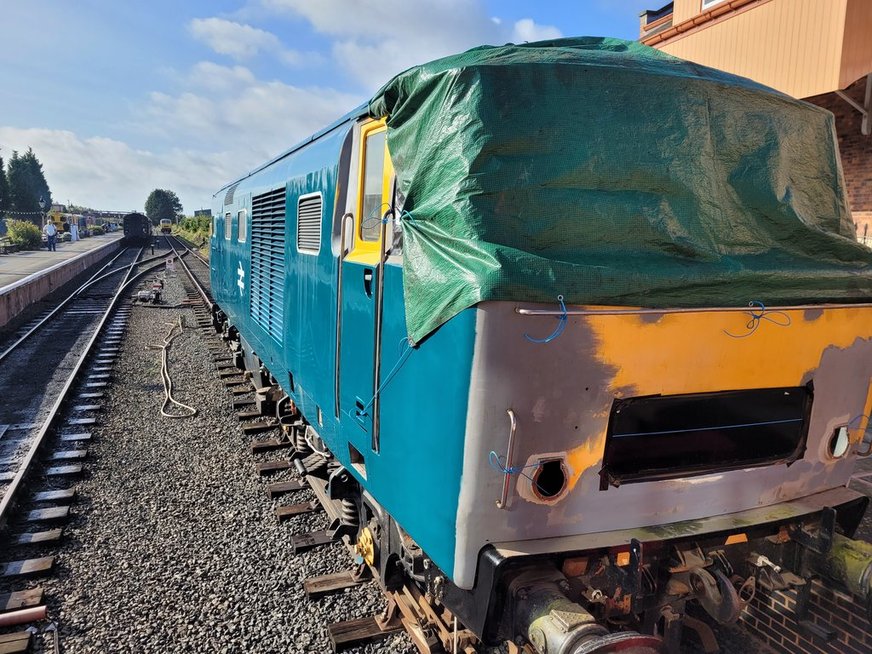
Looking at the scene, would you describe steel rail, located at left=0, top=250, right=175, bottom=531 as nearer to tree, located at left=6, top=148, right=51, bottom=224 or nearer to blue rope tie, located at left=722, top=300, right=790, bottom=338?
blue rope tie, located at left=722, top=300, right=790, bottom=338

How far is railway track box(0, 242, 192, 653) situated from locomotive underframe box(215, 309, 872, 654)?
2848mm

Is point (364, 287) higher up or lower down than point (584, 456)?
higher up

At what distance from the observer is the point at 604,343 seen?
8.33 feet

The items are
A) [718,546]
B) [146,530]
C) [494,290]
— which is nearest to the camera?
[494,290]

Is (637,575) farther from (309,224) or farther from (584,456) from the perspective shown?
(309,224)

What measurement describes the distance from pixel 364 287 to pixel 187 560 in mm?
2921

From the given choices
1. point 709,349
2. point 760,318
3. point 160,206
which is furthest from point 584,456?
point 160,206

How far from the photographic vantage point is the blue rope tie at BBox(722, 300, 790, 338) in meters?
2.76

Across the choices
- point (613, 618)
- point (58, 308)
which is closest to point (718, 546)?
point (613, 618)

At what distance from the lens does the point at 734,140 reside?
3.03 metres

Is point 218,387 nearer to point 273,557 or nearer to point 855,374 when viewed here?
point 273,557

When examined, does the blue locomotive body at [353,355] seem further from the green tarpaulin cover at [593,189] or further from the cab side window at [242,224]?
the cab side window at [242,224]

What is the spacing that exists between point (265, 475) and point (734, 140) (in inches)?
213

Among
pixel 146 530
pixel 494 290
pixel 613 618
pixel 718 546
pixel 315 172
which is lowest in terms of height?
pixel 146 530
